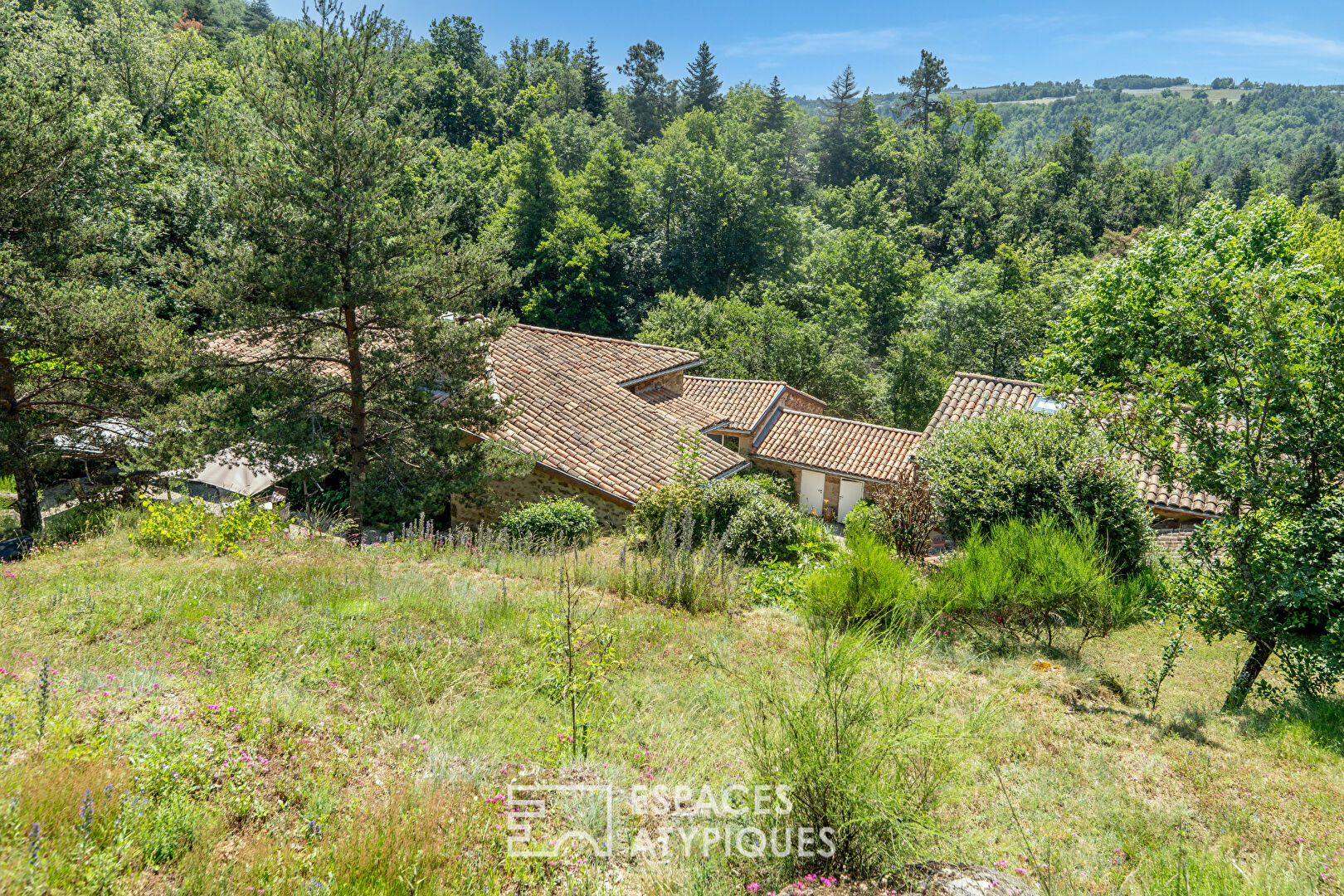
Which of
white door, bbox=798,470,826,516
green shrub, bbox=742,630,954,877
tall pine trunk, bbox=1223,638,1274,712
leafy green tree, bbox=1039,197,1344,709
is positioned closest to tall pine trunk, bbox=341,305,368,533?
green shrub, bbox=742,630,954,877

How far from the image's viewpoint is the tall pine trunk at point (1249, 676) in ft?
24.0

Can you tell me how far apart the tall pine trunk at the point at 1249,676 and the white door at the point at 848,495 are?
19739 millimetres

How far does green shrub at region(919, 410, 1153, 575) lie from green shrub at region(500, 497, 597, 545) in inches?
282

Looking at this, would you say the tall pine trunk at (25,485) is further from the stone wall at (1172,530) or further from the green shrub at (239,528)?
the stone wall at (1172,530)

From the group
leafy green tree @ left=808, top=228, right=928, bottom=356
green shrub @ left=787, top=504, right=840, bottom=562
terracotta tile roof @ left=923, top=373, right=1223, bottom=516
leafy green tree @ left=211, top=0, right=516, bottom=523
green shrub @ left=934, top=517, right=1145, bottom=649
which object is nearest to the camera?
green shrub @ left=934, top=517, right=1145, bottom=649

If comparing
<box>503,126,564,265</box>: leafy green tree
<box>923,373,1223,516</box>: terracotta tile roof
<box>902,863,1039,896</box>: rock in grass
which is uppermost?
<box>503,126,564,265</box>: leafy green tree

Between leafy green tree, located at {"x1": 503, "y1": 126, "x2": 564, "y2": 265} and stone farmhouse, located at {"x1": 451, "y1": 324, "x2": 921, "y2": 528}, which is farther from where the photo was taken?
leafy green tree, located at {"x1": 503, "y1": 126, "x2": 564, "y2": 265}

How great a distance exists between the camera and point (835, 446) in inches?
1105

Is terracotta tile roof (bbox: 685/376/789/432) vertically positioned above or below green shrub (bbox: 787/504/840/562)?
above

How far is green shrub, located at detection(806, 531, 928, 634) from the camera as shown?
28.5 feet

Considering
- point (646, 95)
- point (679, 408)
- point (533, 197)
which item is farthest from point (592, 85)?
point (679, 408)

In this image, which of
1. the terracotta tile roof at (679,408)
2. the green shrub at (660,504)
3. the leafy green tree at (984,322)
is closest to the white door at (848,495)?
the terracotta tile roof at (679,408)

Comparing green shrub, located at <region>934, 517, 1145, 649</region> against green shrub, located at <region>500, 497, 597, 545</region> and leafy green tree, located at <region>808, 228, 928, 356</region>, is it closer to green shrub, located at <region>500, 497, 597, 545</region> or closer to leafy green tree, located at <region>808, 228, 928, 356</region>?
green shrub, located at <region>500, 497, 597, 545</region>

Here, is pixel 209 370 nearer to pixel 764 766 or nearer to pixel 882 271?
pixel 764 766
